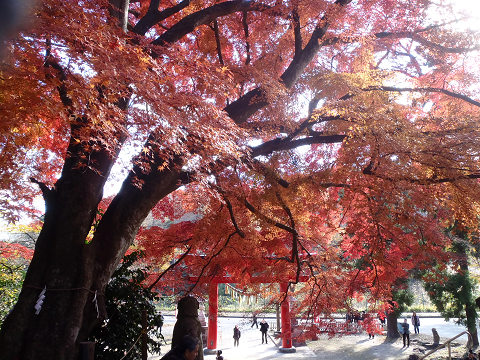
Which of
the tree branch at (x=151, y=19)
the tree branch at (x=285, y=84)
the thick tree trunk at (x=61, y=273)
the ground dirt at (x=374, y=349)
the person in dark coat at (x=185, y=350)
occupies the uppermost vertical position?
the tree branch at (x=151, y=19)

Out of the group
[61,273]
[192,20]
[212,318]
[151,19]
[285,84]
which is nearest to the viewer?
[61,273]

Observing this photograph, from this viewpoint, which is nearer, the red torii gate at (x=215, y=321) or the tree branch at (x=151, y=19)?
the tree branch at (x=151, y=19)

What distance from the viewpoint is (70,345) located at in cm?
396

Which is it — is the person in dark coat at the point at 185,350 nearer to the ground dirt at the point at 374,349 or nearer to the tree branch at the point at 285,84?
the tree branch at the point at 285,84

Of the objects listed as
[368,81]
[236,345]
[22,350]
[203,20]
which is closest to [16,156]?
[22,350]

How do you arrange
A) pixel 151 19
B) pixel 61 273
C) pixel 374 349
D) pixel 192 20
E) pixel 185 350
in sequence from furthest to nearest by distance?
1. pixel 374 349
2. pixel 151 19
3. pixel 192 20
4. pixel 61 273
5. pixel 185 350

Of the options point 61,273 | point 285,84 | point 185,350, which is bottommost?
point 185,350

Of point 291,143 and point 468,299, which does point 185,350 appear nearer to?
point 291,143

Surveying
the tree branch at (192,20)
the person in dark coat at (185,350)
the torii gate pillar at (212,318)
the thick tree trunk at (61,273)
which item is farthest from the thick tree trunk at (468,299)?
the thick tree trunk at (61,273)

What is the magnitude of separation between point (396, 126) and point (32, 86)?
506 centimetres

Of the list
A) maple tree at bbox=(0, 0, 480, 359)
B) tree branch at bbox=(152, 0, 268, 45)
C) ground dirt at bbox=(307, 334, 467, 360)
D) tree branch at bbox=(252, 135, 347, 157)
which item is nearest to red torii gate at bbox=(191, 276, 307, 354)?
ground dirt at bbox=(307, 334, 467, 360)

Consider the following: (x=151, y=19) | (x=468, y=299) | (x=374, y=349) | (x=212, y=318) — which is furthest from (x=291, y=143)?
(x=374, y=349)

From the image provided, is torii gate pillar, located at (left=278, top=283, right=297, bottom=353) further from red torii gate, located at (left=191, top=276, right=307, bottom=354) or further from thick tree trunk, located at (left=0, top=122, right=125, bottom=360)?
thick tree trunk, located at (left=0, top=122, right=125, bottom=360)

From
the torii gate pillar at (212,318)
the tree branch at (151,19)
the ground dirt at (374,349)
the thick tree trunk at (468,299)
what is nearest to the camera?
the tree branch at (151,19)
